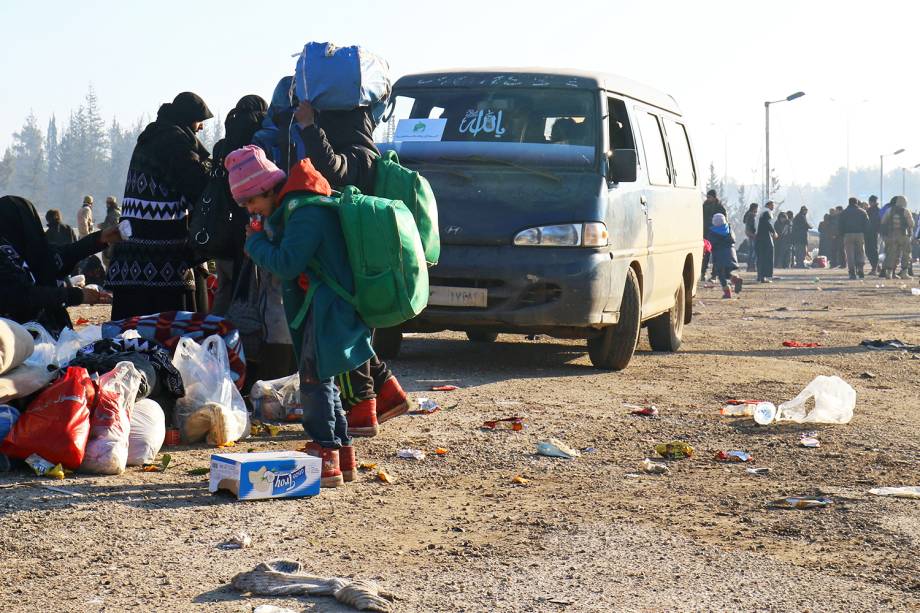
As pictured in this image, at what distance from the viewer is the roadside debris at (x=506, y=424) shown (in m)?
7.19

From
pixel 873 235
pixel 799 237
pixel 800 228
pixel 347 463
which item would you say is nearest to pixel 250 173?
pixel 347 463

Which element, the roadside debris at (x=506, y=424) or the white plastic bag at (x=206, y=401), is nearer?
the white plastic bag at (x=206, y=401)

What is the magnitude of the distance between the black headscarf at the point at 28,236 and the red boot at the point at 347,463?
2.19m

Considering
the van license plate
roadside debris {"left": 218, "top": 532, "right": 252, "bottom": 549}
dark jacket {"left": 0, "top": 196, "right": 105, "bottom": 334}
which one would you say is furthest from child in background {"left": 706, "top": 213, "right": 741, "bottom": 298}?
roadside debris {"left": 218, "top": 532, "right": 252, "bottom": 549}

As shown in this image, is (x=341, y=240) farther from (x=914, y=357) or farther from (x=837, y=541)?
(x=914, y=357)

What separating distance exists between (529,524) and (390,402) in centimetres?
207

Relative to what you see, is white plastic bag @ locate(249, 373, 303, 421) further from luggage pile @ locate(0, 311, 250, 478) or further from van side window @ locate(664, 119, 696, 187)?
van side window @ locate(664, 119, 696, 187)

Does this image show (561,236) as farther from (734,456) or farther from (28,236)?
(28,236)

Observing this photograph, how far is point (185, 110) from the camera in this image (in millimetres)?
7371

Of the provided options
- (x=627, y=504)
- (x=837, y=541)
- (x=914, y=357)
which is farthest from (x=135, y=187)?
(x=914, y=357)

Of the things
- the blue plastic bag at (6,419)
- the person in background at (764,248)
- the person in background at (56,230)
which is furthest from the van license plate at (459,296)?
the person in background at (764,248)

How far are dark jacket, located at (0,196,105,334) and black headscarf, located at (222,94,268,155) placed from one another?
46.1 inches

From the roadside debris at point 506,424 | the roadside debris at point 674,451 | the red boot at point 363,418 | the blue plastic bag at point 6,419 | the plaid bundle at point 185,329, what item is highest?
the plaid bundle at point 185,329

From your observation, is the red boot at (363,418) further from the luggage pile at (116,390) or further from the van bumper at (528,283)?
the van bumper at (528,283)
